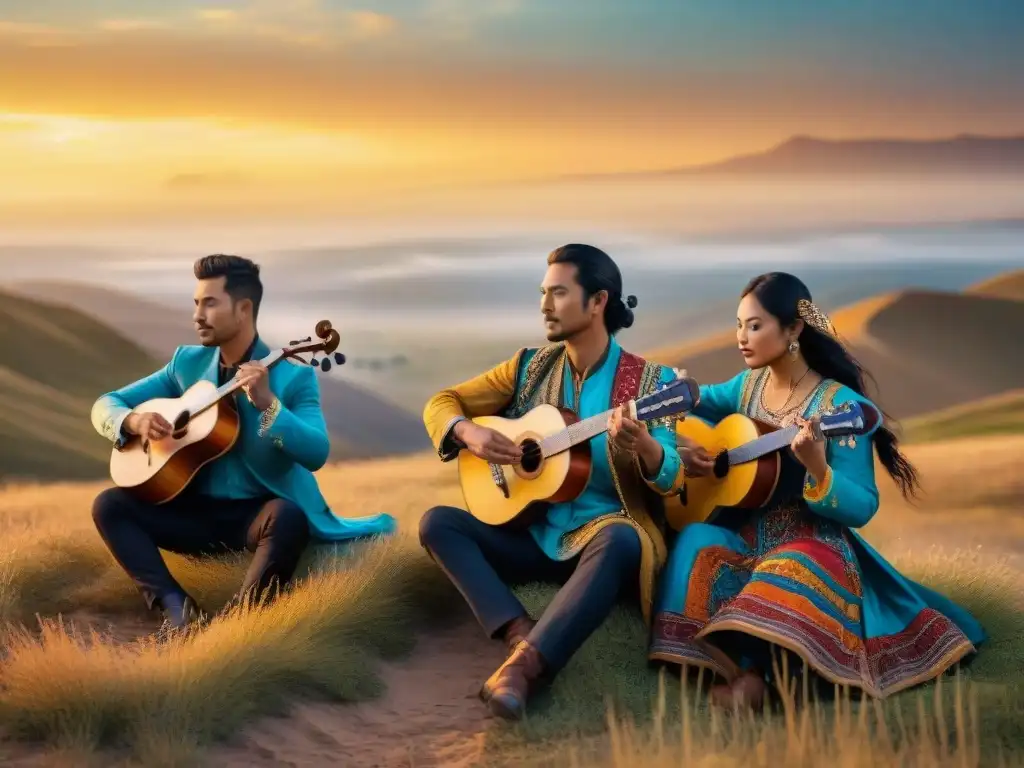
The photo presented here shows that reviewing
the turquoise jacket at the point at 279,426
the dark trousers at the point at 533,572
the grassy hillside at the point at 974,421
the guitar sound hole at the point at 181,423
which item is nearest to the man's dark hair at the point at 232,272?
the turquoise jacket at the point at 279,426

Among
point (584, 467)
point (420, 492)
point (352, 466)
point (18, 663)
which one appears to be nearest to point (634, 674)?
point (584, 467)

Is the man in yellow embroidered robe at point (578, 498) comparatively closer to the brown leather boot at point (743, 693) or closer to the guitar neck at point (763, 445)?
the guitar neck at point (763, 445)

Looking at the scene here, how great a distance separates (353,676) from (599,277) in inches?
75.6

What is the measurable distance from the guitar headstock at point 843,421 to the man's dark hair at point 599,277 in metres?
1.12

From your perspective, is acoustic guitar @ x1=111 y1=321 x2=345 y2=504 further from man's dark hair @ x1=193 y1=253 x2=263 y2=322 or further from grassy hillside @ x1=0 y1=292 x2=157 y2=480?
grassy hillside @ x1=0 y1=292 x2=157 y2=480

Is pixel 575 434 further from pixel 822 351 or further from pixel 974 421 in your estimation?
pixel 974 421

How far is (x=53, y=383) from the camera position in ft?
49.1

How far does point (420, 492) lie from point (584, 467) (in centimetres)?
405

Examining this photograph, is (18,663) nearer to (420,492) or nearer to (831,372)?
(831,372)

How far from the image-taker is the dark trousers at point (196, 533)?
5574 millimetres

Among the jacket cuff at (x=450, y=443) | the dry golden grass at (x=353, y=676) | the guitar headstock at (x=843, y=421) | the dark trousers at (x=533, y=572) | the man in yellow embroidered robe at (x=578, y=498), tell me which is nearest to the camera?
the dry golden grass at (x=353, y=676)

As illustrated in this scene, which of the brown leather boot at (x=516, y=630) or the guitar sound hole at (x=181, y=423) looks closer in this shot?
the brown leather boot at (x=516, y=630)

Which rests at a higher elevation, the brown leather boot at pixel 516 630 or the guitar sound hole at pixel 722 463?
the guitar sound hole at pixel 722 463

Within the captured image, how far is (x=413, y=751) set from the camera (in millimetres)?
4602
